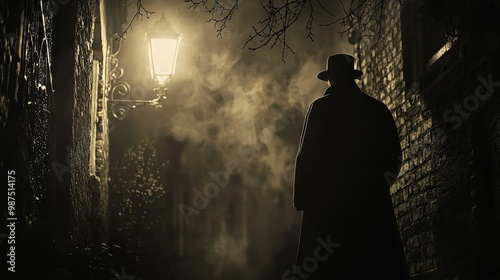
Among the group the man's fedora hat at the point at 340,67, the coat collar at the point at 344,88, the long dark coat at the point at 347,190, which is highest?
the man's fedora hat at the point at 340,67

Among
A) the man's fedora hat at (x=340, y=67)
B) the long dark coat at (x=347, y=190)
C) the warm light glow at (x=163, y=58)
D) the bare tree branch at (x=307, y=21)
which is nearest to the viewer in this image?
the long dark coat at (x=347, y=190)

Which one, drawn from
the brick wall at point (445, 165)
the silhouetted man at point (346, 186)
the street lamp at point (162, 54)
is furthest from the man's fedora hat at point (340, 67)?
the street lamp at point (162, 54)

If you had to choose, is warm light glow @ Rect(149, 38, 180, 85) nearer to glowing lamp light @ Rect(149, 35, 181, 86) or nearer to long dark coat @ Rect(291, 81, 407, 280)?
glowing lamp light @ Rect(149, 35, 181, 86)

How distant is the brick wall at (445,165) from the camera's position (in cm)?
713

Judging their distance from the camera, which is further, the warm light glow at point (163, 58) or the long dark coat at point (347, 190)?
the warm light glow at point (163, 58)

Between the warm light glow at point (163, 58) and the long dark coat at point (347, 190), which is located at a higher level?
the warm light glow at point (163, 58)

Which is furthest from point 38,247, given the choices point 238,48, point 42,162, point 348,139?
point 238,48

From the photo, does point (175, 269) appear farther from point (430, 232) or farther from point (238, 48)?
point (430, 232)

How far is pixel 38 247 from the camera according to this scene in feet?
15.9

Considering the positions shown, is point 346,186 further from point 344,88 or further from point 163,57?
point 163,57

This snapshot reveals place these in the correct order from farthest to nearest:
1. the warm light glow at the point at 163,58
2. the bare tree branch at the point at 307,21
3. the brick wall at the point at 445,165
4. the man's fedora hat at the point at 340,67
Answer: the warm light glow at the point at 163,58, the brick wall at the point at 445,165, the bare tree branch at the point at 307,21, the man's fedora hat at the point at 340,67

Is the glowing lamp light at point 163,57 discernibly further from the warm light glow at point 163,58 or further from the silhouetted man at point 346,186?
the silhouetted man at point 346,186

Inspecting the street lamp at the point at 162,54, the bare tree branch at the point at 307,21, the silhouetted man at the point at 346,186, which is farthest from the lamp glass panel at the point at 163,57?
the silhouetted man at the point at 346,186

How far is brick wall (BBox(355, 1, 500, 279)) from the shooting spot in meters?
7.13
